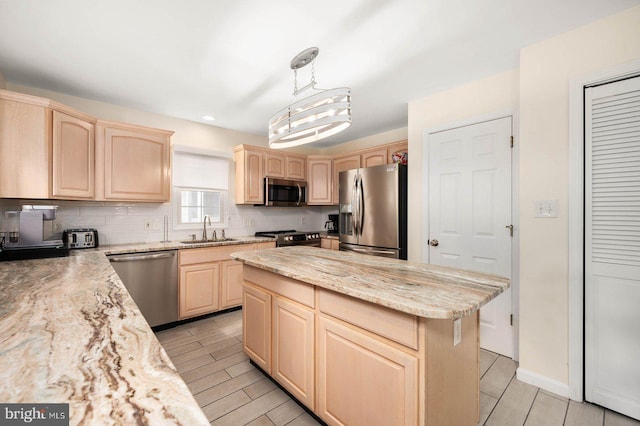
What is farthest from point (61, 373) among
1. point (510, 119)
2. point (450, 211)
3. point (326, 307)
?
point (510, 119)

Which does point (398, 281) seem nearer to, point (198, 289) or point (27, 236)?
point (198, 289)

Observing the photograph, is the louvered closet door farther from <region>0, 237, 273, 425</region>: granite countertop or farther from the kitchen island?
<region>0, 237, 273, 425</region>: granite countertop

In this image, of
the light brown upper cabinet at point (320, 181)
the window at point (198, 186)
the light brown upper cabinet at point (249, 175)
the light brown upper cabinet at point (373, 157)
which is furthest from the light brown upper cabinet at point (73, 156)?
the light brown upper cabinet at point (373, 157)

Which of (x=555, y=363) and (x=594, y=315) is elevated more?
(x=594, y=315)

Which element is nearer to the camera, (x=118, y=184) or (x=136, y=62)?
(x=136, y=62)

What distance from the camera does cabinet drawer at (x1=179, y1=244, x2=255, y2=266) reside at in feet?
10.5

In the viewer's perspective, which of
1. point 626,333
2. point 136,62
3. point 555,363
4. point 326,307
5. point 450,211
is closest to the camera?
point 326,307

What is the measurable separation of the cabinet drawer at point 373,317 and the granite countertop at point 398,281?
0.29 ft

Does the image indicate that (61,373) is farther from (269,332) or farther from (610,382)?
(610,382)

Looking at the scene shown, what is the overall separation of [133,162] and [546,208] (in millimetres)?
3908

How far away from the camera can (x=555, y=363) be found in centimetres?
200

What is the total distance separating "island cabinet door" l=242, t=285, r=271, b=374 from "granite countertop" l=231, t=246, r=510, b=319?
30 cm

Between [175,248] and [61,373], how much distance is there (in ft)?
8.68

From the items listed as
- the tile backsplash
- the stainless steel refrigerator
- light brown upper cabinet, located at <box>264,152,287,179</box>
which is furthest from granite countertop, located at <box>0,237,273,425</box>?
light brown upper cabinet, located at <box>264,152,287,179</box>
